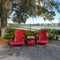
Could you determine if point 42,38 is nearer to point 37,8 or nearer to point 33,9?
point 33,9

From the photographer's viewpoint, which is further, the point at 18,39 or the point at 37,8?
the point at 37,8

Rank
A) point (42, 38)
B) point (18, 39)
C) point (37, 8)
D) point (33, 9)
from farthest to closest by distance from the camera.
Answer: point (37, 8)
point (33, 9)
point (42, 38)
point (18, 39)

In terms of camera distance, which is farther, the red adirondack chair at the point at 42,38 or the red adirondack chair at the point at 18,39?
the red adirondack chair at the point at 42,38

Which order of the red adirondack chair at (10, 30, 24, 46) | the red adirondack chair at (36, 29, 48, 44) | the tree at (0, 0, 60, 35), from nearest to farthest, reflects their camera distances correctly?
the red adirondack chair at (10, 30, 24, 46) < the red adirondack chair at (36, 29, 48, 44) < the tree at (0, 0, 60, 35)

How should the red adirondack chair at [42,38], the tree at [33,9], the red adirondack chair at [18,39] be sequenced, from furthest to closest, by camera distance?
the tree at [33,9] < the red adirondack chair at [42,38] < the red adirondack chair at [18,39]

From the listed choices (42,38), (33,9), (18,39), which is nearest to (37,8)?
(33,9)

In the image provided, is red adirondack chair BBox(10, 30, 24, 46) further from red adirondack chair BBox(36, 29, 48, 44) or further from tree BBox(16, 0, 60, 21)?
tree BBox(16, 0, 60, 21)

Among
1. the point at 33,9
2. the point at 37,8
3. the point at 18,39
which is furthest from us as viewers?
the point at 37,8

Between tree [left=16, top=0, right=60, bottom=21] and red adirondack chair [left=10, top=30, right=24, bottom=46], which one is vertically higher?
tree [left=16, top=0, right=60, bottom=21]

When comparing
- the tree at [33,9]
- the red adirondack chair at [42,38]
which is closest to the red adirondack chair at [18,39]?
the red adirondack chair at [42,38]

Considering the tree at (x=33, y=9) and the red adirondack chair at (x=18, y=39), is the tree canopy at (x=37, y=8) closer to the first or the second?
the tree at (x=33, y=9)

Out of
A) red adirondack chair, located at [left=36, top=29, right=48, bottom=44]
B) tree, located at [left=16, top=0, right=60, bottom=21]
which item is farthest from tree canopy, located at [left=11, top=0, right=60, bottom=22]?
red adirondack chair, located at [left=36, top=29, right=48, bottom=44]

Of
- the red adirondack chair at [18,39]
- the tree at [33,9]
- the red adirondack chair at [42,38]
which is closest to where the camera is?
the red adirondack chair at [18,39]

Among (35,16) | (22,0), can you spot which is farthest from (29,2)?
(35,16)
